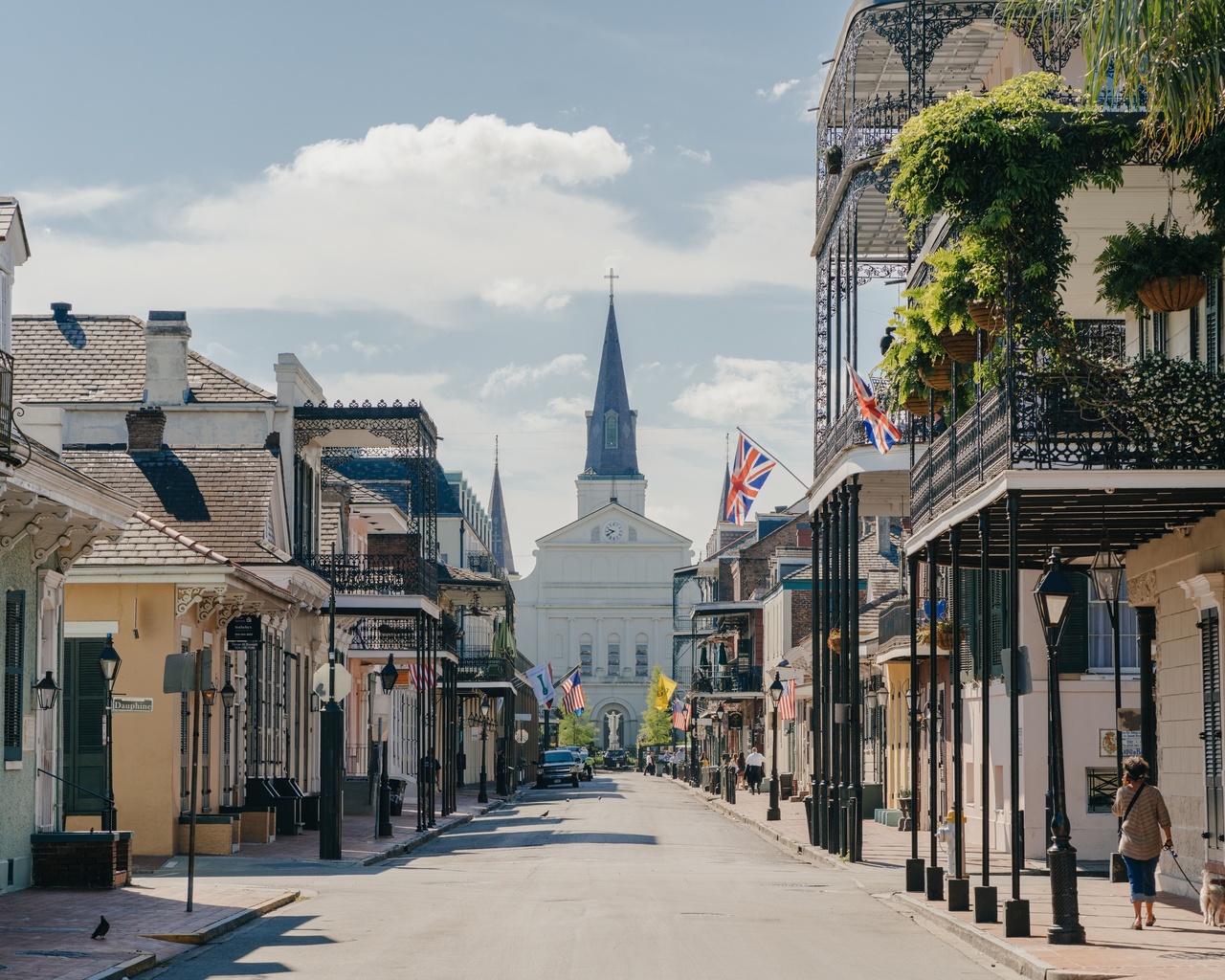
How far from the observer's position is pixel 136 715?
25.3 meters

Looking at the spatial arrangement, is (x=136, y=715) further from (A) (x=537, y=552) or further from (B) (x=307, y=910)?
(A) (x=537, y=552)

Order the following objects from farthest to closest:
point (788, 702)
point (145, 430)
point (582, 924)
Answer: point (788, 702)
point (145, 430)
point (582, 924)

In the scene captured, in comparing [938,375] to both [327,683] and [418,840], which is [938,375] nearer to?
[327,683]

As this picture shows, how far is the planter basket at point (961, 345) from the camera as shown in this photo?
61.1 ft

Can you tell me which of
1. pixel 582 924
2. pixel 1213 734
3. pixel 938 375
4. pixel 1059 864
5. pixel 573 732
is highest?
pixel 938 375

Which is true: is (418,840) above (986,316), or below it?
below

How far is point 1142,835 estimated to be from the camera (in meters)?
15.5

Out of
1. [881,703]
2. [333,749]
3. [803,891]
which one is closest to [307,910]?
[803,891]

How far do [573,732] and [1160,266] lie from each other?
332 feet

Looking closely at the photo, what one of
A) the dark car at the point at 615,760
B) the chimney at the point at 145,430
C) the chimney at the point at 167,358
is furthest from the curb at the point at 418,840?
the dark car at the point at 615,760

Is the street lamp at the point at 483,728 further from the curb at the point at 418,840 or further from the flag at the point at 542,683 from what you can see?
the curb at the point at 418,840

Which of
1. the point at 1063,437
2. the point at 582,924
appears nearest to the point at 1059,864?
the point at 1063,437

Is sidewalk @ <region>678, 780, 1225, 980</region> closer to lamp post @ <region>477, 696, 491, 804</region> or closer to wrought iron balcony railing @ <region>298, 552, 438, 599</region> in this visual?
wrought iron balcony railing @ <region>298, 552, 438, 599</region>

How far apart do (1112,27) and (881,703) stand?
29.4 m
